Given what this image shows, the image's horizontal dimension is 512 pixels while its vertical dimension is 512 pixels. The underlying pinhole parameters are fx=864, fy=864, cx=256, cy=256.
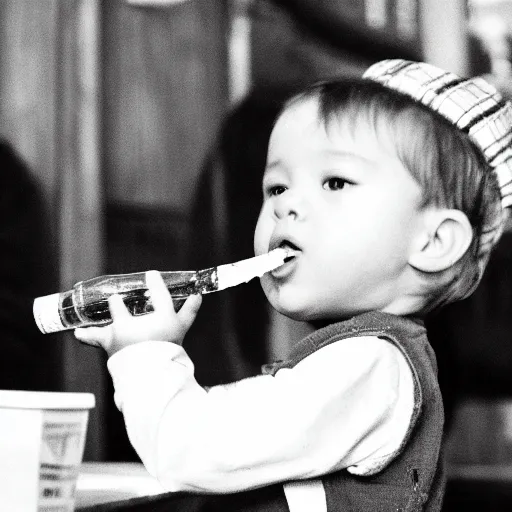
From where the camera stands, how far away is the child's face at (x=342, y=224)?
2.72 feet

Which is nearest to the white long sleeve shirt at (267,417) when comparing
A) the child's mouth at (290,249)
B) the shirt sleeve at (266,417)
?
the shirt sleeve at (266,417)

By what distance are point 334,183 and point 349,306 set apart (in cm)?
12

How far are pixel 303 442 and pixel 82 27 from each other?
0.95 m

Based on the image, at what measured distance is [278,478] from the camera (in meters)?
0.72

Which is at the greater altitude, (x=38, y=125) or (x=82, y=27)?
(x=82, y=27)

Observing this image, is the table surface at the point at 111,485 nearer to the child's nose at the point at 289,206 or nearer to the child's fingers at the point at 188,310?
the child's fingers at the point at 188,310

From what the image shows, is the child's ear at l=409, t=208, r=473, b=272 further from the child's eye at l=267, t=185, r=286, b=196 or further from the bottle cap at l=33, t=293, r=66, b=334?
the bottle cap at l=33, t=293, r=66, b=334

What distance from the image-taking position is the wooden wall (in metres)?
1.42

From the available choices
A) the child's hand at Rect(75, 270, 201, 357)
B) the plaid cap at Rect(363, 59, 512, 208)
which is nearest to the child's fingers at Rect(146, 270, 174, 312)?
the child's hand at Rect(75, 270, 201, 357)

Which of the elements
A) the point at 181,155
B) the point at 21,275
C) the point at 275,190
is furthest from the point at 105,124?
the point at 275,190

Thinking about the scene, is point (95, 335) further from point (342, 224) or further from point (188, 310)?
point (342, 224)

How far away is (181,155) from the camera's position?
1.48 m

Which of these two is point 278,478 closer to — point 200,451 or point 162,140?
point 200,451

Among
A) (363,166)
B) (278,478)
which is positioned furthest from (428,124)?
(278,478)
